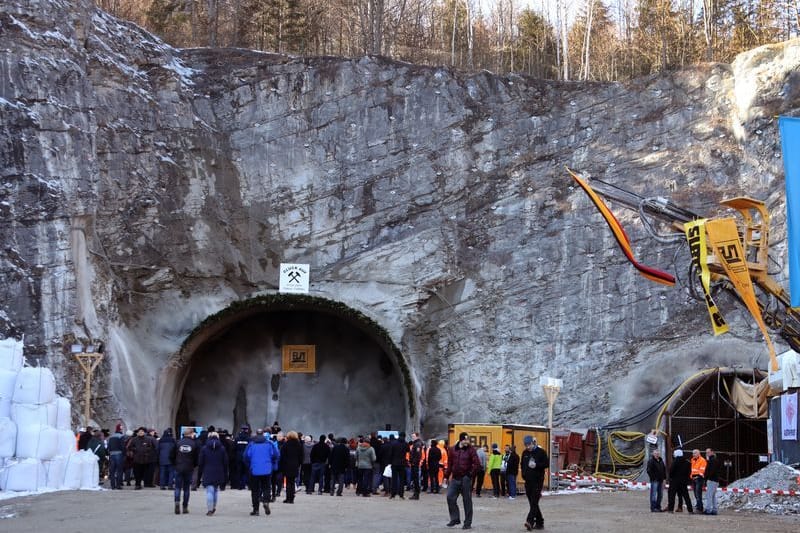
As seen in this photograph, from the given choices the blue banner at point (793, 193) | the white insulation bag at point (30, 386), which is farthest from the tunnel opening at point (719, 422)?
the white insulation bag at point (30, 386)

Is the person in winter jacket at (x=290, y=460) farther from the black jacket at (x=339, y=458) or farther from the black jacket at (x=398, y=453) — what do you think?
the black jacket at (x=339, y=458)

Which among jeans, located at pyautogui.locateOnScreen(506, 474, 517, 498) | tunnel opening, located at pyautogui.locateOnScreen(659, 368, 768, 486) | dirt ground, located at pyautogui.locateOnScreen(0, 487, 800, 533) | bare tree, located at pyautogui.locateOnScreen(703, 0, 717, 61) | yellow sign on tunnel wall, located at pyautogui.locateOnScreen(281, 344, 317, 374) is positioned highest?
bare tree, located at pyautogui.locateOnScreen(703, 0, 717, 61)

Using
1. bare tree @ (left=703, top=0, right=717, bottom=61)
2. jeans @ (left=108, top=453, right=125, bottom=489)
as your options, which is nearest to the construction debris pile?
jeans @ (left=108, top=453, right=125, bottom=489)

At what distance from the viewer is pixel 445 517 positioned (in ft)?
55.6

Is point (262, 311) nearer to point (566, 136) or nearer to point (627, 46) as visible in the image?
point (566, 136)

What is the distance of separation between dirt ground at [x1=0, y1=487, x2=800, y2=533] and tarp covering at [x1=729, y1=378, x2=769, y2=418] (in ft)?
25.1

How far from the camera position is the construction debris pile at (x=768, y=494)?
1936 cm

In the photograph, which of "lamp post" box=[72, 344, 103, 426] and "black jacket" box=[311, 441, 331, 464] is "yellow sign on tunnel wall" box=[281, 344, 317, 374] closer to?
"lamp post" box=[72, 344, 103, 426]

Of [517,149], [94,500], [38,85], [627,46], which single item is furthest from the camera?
[627,46]

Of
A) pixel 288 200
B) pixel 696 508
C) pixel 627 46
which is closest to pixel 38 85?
pixel 288 200

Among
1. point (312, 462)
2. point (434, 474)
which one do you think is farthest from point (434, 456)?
point (312, 462)

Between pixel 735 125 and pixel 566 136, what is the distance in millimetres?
5420

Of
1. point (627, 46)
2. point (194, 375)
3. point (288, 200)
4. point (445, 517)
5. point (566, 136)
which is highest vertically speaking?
point (627, 46)

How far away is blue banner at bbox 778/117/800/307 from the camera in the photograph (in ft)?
55.2
